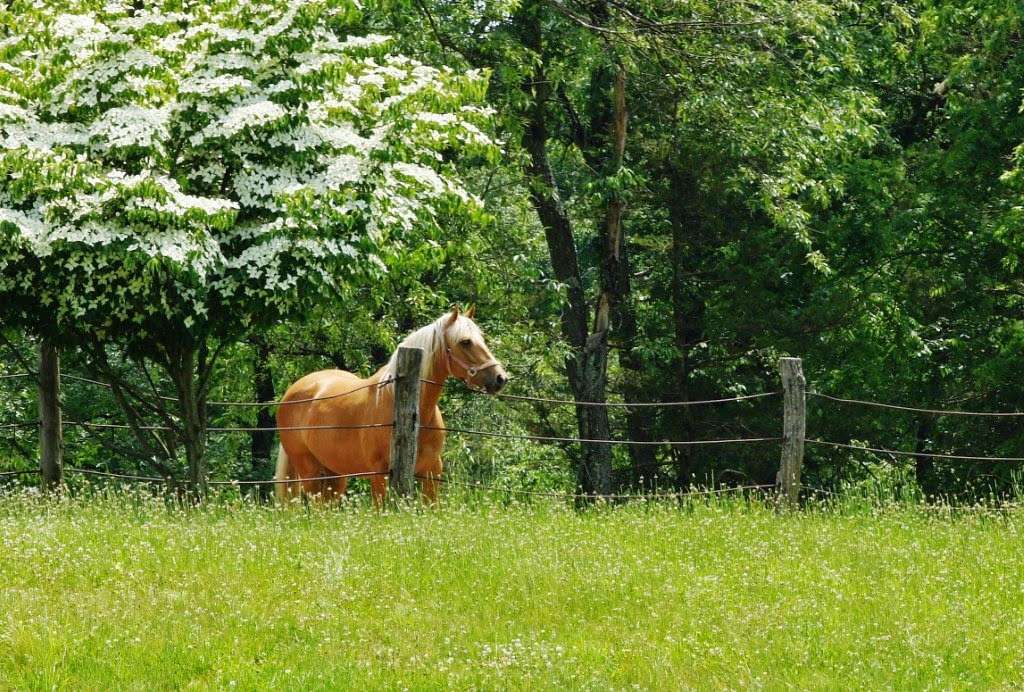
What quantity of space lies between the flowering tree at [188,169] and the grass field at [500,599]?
1.96m

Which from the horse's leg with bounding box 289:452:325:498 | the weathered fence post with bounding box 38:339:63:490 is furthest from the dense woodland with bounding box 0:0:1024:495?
the weathered fence post with bounding box 38:339:63:490

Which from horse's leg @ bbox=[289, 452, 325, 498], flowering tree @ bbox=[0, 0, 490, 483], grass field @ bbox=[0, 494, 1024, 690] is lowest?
grass field @ bbox=[0, 494, 1024, 690]

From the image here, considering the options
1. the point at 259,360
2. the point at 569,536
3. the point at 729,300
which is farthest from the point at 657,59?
the point at 569,536

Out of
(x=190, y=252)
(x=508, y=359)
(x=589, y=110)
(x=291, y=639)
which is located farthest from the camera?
(x=589, y=110)

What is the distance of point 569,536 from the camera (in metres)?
11.3

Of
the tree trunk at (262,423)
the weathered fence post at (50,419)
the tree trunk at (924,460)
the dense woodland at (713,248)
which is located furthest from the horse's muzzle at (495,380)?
the tree trunk at (924,460)

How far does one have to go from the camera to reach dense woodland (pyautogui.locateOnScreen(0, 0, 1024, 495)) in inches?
859

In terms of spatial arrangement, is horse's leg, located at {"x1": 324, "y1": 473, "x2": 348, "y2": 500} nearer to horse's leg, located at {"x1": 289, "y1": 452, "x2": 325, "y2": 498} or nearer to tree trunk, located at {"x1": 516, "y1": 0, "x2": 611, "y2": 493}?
horse's leg, located at {"x1": 289, "y1": 452, "x2": 325, "y2": 498}

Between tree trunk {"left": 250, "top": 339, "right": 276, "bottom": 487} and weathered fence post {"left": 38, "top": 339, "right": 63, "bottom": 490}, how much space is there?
10.1m

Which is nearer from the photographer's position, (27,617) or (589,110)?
(27,617)

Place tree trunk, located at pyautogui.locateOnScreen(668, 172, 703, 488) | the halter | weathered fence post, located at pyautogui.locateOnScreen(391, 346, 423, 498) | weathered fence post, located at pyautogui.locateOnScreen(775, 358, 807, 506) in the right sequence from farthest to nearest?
tree trunk, located at pyautogui.locateOnScreen(668, 172, 703, 488) < weathered fence post, located at pyautogui.locateOnScreen(775, 358, 807, 506) < the halter < weathered fence post, located at pyautogui.locateOnScreen(391, 346, 423, 498)

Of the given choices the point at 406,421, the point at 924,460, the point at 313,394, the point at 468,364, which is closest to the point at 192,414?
the point at 406,421

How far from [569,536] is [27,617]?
4.46 meters

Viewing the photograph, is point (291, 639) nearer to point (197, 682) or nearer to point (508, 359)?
point (197, 682)
